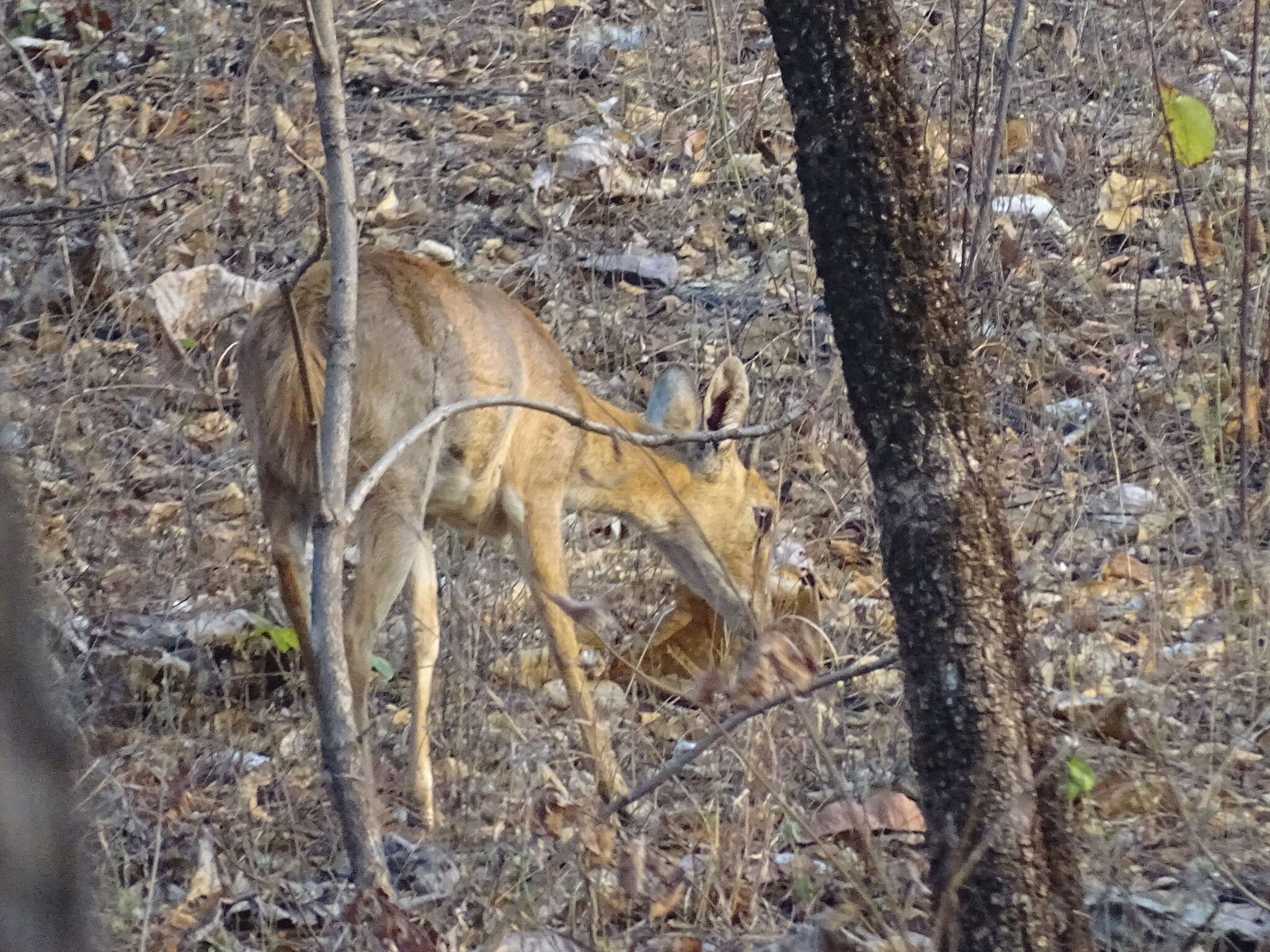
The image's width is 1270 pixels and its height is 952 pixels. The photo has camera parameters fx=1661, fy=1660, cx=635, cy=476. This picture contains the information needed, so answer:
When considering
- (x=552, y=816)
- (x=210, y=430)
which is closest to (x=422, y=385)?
(x=552, y=816)

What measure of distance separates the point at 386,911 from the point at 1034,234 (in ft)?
18.4

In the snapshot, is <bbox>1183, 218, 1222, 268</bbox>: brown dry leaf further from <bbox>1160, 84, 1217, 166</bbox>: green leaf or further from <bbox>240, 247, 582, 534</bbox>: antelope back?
<bbox>240, 247, 582, 534</bbox>: antelope back

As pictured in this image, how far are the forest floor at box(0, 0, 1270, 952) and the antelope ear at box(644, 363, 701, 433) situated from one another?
17.7 inches

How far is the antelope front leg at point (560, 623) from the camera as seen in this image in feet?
15.1

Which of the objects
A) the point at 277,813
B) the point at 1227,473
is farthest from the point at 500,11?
the point at 277,813

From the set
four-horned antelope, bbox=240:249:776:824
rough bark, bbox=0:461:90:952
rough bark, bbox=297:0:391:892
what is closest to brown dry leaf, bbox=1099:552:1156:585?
four-horned antelope, bbox=240:249:776:824

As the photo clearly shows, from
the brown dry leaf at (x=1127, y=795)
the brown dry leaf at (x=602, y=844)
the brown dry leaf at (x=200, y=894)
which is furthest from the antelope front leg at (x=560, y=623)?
the brown dry leaf at (x=1127, y=795)

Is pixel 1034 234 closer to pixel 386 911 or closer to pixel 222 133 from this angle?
pixel 222 133

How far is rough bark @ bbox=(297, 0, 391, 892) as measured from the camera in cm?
345

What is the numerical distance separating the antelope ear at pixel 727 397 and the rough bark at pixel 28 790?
508cm

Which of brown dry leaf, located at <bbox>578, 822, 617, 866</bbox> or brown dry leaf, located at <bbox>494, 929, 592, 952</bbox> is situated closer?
brown dry leaf, located at <bbox>494, 929, 592, 952</bbox>

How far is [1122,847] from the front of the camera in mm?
3715

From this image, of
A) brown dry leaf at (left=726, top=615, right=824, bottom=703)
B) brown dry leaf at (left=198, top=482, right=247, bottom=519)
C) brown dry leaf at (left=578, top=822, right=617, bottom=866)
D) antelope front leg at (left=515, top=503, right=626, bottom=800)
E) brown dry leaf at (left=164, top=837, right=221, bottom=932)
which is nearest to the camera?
brown dry leaf at (left=726, top=615, right=824, bottom=703)

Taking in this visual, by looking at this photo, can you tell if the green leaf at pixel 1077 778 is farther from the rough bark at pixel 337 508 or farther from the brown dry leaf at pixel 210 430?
the brown dry leaf at pixel 210 430
